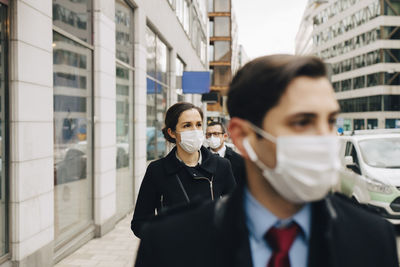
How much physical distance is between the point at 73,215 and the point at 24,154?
7.47 feet

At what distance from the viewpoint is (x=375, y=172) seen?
24.0 ft

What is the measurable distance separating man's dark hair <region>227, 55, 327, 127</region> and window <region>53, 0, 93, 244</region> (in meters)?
4.97

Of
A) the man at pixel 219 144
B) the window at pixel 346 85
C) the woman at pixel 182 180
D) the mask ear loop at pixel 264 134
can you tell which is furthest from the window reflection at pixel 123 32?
the window at pixel 346 85

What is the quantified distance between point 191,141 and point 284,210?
7.35 ft

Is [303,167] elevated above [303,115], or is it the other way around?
[303,115]

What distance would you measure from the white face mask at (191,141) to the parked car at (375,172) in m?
3.61

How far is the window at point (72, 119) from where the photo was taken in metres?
6.05

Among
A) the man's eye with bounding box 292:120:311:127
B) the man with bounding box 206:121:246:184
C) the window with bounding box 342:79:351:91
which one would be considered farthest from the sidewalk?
the window with bounding box 342:79:351:91

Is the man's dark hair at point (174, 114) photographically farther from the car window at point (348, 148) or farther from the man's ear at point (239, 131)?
the car window at point (348, 148)

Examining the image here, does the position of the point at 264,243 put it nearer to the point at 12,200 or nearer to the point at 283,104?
the point at 283,104

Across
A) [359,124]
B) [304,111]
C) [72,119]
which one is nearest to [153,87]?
[72,119]

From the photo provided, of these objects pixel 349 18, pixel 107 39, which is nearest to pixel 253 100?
pixel 107 39

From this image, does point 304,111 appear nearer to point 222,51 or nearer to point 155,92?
point 155,92

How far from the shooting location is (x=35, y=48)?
4.93 metres
